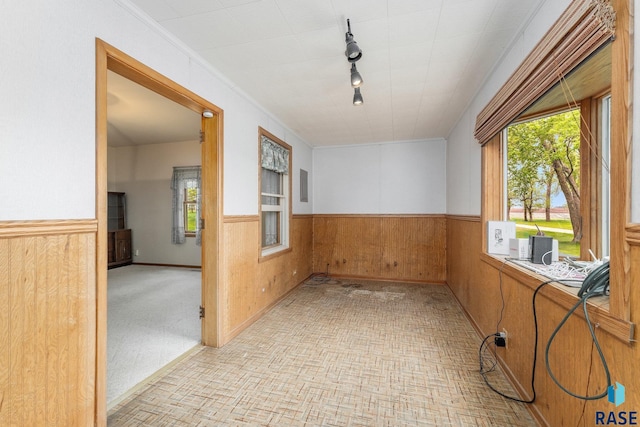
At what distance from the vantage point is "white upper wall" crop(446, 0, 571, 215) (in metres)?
1.60

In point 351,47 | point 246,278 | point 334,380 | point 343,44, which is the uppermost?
point 343,44

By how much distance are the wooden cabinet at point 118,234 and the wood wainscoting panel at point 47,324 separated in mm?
5221

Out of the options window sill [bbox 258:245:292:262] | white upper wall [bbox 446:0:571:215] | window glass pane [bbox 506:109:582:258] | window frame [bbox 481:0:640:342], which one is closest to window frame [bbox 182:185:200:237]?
window sill [bbox 258:245:292:262]

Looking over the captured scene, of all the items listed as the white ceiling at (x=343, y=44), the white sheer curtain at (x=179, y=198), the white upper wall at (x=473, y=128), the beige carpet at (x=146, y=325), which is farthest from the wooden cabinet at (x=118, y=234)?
the white upper wall at (x=473, y=128)

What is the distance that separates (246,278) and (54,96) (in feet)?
6.89

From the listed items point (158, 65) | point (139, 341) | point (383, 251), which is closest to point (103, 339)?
point (139, 341)

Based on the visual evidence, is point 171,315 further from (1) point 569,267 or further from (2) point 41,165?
(1) point 569,267

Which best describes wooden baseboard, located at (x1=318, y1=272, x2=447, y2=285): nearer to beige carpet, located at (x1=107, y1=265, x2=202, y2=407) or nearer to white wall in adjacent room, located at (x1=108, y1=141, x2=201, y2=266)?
beige carpet, located at (x1=107, y1=265, x2=202, y2=407)

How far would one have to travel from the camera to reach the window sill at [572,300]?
99 centimetres

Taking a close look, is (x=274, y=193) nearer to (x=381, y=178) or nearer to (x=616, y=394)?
(x=381, y=178)

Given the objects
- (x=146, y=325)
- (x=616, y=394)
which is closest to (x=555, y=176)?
(x=616, y=394)

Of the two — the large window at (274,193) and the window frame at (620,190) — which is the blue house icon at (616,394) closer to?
the window frame at (620,190)

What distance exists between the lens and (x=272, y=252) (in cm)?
365

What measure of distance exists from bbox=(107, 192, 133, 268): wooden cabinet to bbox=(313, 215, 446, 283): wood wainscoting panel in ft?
13.9
